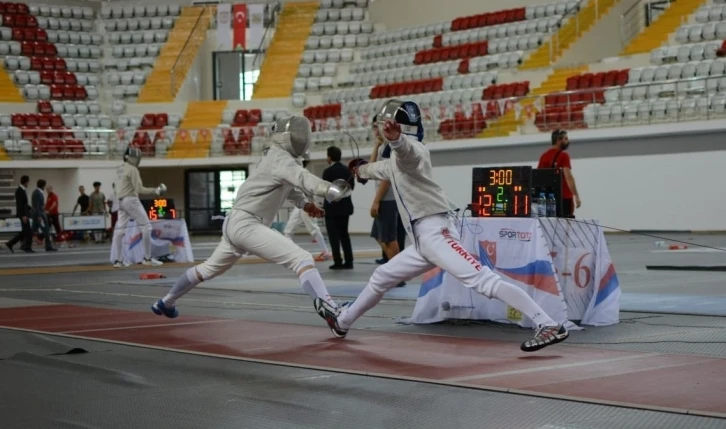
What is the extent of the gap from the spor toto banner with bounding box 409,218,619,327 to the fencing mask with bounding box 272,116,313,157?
1.43m

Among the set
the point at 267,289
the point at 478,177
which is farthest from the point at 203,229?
the point at 478,177

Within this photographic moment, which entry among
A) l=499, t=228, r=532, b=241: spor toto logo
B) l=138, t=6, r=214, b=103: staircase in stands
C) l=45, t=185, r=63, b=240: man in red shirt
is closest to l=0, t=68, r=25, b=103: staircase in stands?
l=138, t=6, r=214, b=103: staircase in stands

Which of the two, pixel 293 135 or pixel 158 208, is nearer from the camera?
pixel 293 135

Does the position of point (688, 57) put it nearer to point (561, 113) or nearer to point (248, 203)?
point (561, 113)

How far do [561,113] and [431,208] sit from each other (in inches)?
729

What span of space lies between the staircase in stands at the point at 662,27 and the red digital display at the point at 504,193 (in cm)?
1966

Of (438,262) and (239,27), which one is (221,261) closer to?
(438,262)

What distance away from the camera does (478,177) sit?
8547 millimetres

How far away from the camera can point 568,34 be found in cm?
3014

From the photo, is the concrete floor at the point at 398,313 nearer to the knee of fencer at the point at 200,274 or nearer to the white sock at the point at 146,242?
the white sock at the point at 146,242

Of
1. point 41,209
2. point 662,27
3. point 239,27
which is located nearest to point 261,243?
point 41,209

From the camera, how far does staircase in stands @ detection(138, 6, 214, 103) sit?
3538 cm

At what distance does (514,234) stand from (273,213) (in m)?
1.88

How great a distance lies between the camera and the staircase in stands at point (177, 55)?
116 ft
